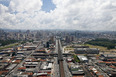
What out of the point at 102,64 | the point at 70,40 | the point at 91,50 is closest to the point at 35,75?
A: the point at 102,64

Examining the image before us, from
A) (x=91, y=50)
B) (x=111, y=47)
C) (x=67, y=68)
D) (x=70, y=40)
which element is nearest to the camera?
(x=67, y=68)

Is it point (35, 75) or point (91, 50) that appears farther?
point (91, 50)

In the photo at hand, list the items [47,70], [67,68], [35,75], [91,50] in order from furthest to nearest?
[91,50] → [67,68] → [47,70] → [35,75]

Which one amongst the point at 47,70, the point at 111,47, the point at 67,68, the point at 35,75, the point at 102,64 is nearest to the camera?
the point at 35,75

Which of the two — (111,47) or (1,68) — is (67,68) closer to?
(1,68)

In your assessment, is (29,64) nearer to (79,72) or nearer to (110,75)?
(79,72)

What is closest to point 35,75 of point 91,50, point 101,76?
point 101,76

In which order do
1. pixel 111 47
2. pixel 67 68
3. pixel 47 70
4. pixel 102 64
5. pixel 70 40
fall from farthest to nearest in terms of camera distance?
pixel 70 40
pixel 111 47
pixel 102 64
pixel 67 68
pixel 47 70

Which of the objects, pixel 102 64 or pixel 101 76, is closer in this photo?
pixel 101 76
